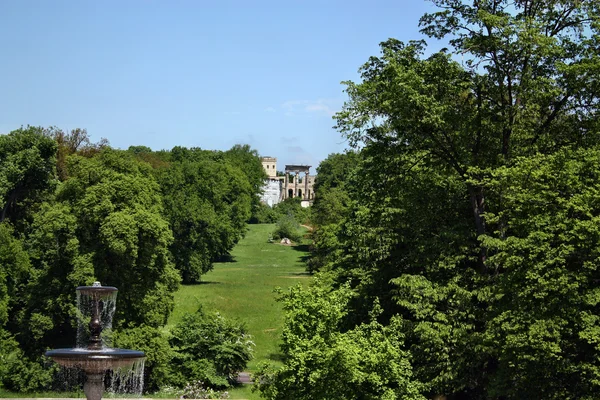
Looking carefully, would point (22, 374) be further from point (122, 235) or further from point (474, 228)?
point (474, 228)

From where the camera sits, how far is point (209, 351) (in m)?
38.8

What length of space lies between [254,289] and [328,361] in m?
46.6

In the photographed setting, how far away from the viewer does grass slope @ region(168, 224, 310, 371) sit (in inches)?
1997

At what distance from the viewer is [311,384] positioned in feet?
72.2

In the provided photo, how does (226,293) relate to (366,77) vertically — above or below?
below

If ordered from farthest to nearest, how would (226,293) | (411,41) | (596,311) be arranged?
(226,293) → (411,41) → (596,311)

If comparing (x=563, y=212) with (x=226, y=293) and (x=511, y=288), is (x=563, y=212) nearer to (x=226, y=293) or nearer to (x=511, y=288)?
(x=511, y=288)

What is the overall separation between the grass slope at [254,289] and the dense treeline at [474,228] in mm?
9420

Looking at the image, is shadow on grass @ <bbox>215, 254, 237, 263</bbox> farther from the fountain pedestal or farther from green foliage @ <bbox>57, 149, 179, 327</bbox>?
the fountain pedestal

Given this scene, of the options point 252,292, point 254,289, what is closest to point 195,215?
point 254,289

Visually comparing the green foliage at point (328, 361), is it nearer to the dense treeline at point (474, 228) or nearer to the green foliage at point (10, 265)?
the dense treeline at point (474, 228)

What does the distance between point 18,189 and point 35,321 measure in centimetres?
1294

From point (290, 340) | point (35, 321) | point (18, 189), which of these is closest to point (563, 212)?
point (290, 340)

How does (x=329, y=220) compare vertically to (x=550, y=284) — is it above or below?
above
